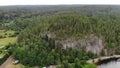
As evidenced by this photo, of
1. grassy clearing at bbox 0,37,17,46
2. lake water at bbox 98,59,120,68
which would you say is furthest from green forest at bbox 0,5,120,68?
grassy clearing at bbox 0,37,17,46

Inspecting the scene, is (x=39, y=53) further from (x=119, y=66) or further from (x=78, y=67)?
(x=119, y=66)

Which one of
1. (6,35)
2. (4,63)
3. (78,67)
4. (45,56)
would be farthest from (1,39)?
(78,67)

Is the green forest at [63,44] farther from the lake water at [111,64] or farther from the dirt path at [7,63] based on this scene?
the lake water at [111,64]

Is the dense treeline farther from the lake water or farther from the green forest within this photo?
the lake water

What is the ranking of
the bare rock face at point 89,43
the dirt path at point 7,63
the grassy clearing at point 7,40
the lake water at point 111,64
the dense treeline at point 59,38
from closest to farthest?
1. the lake water at point 111,64
2. the dense treeline at point 59,38
3. the dirt path at point 7,63
4. the bare rock face at point 89,43
5. the grassy clearing at point 7,40

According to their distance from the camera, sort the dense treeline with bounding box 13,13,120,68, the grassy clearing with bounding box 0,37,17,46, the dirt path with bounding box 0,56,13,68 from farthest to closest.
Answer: the grassy clearing with bounding box 0,37,17,46 < the dirt path with bounding box 0,56,13,68 < the dense treeline with bounding box 13,13,120,68

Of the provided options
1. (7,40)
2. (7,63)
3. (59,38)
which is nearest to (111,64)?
(59,38)

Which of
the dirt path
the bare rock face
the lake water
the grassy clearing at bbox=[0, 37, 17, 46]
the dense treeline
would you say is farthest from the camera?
the grassy clearing at bbox=[0, 37, 17, 46]

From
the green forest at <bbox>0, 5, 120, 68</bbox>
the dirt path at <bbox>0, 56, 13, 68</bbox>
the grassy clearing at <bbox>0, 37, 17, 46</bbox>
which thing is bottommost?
the dirt path at <bbox>0, 56, 13, 68</bbox>

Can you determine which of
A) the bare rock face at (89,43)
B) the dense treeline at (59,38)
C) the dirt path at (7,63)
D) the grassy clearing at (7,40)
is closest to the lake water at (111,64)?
the dense treeline at (59,38)
